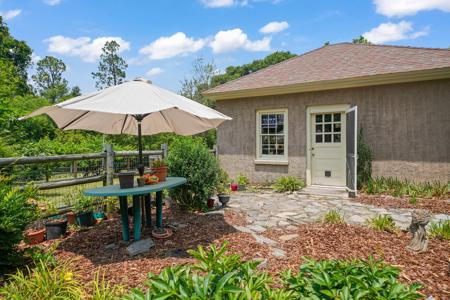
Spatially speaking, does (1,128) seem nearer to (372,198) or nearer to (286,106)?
(286,106)

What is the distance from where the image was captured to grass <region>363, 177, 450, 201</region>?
7.05 meters

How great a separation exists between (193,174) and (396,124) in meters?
5.63

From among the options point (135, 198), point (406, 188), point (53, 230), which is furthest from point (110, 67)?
point (135, 198)

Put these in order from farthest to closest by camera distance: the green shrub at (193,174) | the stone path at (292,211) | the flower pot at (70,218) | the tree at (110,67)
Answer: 1. the tree at (110,67)
2. the green shrub at (193,174)
3. the flower pot at (70,218)
4. the stone path at (292,211)

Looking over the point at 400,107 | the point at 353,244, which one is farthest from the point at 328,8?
the point at 353,244

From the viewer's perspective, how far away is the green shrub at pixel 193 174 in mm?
5820

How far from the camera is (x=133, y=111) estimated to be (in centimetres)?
309

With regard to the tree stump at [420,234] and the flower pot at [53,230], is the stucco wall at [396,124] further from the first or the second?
the flower pot at [53,230]

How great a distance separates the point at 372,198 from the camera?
714 cm

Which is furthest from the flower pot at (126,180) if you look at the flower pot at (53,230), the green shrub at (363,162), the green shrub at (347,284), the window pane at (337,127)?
the window pane at (337,127)

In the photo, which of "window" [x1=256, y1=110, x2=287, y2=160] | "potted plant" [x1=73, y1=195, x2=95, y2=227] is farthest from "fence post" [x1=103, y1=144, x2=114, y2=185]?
"window" [x1=256, y1=110, x2=287, y2=160]

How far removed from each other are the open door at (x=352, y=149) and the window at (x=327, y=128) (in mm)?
558

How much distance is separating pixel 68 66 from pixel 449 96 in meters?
48.0

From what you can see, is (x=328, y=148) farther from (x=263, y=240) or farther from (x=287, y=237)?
(x=263, y=240)
